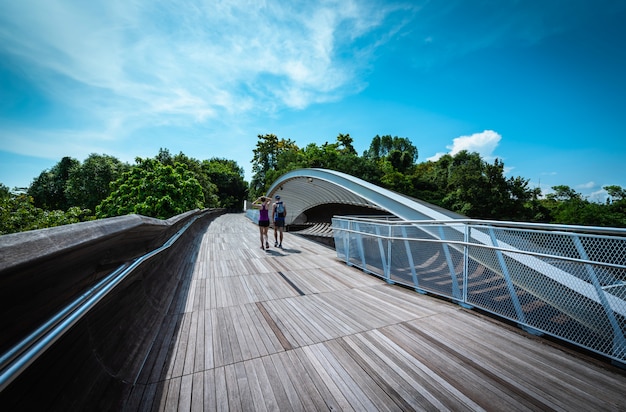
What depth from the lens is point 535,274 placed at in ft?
10.2

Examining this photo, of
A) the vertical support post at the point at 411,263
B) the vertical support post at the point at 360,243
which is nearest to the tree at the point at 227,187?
the vertical support post at the point at 360,243

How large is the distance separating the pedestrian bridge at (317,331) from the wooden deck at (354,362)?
2cm

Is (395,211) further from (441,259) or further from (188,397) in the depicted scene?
(188,397)

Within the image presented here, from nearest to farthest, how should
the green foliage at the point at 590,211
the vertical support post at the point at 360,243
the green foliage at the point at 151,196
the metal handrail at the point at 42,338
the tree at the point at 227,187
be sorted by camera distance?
the metal handrail at the point at 42,338
the vertical support post at the point at 360,243
the green foliage at the point at 151,196
the green foliage at the point at 590,211
the tree at the point at 227,187

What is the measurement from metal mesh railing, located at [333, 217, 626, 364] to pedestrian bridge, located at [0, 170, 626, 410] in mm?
16

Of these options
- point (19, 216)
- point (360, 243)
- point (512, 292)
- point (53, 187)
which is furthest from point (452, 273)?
point (53, 187)

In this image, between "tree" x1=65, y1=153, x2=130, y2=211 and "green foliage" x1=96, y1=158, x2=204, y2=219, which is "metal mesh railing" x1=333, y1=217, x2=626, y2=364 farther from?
"tree" x1=65, y1=153, x2=130, y2=211

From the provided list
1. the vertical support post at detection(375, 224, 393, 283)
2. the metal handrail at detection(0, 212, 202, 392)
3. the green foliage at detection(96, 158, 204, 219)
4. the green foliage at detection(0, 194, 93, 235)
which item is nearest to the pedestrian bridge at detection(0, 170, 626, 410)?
the metal handrail at detection(0, 212, 202, 392)

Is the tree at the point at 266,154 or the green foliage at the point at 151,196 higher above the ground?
the tree at the point at 266,154

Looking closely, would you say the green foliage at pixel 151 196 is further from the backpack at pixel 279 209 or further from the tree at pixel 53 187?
the tree at pixel 53 187

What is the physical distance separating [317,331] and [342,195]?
15178mm

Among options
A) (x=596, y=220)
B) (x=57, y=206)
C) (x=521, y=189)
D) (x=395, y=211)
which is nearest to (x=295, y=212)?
(x=395, y=211)

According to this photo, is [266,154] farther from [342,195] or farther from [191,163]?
[342,195]

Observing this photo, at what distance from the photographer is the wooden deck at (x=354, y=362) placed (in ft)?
6.77
